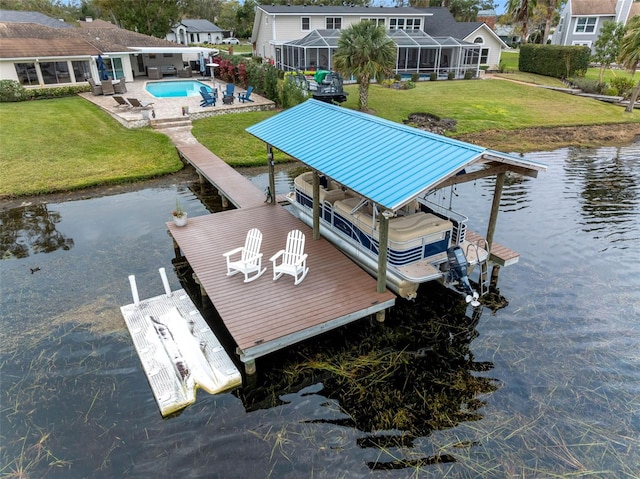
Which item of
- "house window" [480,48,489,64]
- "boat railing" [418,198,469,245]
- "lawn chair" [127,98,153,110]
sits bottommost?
"boat railing" [418,198,469,245]

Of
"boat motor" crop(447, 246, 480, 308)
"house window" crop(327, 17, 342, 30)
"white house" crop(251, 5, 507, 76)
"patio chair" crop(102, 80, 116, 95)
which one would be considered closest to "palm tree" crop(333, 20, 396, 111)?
"white house" crop(251, 5, 507, 76)

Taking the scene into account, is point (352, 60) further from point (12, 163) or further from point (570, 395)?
point (570, 395)

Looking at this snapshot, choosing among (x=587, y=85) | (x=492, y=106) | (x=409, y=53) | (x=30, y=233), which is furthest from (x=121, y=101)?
(x=587, y=85)

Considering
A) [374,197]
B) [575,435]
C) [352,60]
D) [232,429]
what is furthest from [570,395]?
[352,60]

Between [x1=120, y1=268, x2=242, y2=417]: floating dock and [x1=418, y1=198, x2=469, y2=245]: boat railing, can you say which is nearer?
[x1=120, y1=268, x2=242, y2=417]: floating dock

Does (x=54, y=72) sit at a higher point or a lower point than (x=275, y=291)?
higher

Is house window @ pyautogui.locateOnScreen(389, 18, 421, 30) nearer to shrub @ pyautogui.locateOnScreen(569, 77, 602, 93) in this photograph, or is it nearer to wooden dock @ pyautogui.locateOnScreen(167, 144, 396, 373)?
shrub @ pyautogui.locateOnScreen(569, 77, 602, 93)

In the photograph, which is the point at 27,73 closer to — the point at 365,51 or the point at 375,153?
the point at 365,51
